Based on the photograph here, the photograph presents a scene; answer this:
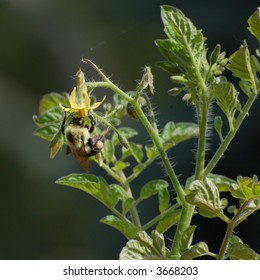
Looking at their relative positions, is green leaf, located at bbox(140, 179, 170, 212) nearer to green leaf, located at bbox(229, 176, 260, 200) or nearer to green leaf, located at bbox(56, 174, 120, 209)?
green leaf, located at bbox(56, 174, 120, 209)

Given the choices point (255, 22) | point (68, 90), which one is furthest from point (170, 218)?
point (68, 90)

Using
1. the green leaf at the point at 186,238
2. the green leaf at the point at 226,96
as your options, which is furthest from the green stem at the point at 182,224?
the green leaf at the point at 226,96

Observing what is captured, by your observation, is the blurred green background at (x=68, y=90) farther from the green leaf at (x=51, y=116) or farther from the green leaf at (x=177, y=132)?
the green leaf at (x=51, y=116)

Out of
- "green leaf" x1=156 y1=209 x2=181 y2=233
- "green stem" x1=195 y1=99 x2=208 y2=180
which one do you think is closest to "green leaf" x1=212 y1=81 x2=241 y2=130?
"green stem" x1=195 y1=99 x2=208 y2=180

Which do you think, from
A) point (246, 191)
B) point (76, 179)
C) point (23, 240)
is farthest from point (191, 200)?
point (23, 240)

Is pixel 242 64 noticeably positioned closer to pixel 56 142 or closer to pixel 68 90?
pixel 56 142
